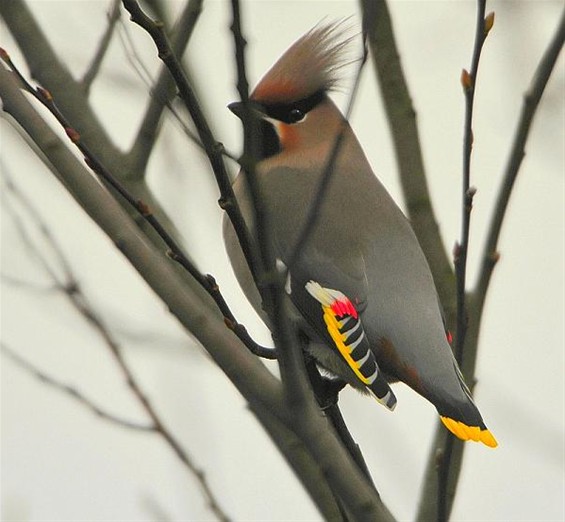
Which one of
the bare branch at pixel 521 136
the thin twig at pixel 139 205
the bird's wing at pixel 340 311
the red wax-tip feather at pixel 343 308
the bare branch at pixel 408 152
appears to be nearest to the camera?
the thin twig at pixel 139 205

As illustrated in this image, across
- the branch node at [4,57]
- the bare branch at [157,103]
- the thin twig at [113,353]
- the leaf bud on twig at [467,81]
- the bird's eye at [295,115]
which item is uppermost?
the leaf bud on twig at [467,81]

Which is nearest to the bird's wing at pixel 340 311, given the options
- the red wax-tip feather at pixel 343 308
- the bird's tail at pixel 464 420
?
the red wax-tip feather at pixel 343 308

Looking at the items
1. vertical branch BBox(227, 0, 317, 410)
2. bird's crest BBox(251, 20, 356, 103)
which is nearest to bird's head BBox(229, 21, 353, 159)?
bird's crest BBox(251, 20, 356, 103)

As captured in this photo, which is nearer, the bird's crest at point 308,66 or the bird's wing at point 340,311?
the bird's wing at point 340,311

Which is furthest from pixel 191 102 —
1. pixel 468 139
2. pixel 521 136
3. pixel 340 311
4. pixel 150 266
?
pixel 340 311

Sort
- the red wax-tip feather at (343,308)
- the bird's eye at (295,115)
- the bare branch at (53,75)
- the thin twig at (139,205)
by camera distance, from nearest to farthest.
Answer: the thin twig at (139,205)
the red wax-tip feather at (343,308)
the bare branch at (53,75)
the bird's eye at (295,115)

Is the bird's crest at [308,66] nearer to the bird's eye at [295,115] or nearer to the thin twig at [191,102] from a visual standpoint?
the bird's eye at [295,115]

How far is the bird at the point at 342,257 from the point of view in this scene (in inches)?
116

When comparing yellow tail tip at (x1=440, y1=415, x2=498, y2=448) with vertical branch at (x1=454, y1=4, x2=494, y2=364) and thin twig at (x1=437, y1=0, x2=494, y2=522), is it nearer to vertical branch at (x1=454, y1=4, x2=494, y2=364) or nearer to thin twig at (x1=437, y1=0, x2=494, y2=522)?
thin twig at (x1=437, y1=0, x2=494, y2=522)

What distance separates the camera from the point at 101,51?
10.6ft

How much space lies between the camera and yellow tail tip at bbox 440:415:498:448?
9.05ft

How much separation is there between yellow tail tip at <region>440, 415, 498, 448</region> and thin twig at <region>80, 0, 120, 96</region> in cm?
127

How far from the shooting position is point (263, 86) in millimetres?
3521

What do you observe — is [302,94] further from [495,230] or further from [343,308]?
[495,230]
